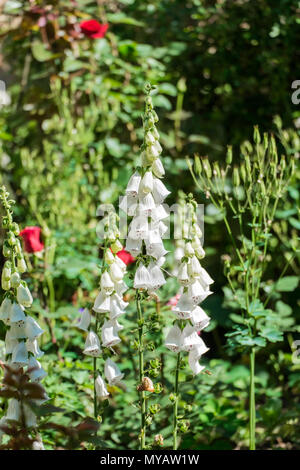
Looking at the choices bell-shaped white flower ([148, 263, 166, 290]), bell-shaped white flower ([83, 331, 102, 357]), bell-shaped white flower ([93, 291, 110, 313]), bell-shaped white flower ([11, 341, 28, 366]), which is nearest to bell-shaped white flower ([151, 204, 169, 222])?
bell-shaped white flower ([148, 263, 166, 290])

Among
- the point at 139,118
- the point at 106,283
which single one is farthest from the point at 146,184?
the point at 139,118

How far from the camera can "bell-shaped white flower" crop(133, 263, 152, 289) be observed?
1.45m

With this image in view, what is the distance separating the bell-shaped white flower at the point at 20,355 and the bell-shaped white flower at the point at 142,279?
31cm

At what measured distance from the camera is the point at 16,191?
3154 millimetres

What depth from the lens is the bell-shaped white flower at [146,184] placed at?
1425 mm

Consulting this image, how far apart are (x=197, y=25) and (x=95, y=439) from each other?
3077 millimetres

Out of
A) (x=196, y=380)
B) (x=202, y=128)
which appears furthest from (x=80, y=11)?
(x=196, y=380)

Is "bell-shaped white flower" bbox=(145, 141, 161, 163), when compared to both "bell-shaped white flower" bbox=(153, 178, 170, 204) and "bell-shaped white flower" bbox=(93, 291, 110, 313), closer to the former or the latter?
"bell-shaped white flower" bbox=(153, 178, 170, 204)

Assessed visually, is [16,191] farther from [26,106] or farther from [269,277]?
[269,277]

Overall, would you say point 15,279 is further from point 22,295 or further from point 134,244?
point 134,244

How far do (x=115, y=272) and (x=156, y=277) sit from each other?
0.11 meters

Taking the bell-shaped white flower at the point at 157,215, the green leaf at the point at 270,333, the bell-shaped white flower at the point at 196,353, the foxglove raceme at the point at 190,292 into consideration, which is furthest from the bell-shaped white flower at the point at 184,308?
the green leaf at the point at 270,333

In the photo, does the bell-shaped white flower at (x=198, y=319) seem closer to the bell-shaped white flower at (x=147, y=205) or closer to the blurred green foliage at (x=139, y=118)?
the bell-shaped white flower at (x=147, y=205)

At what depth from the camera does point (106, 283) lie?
1.42 metres
